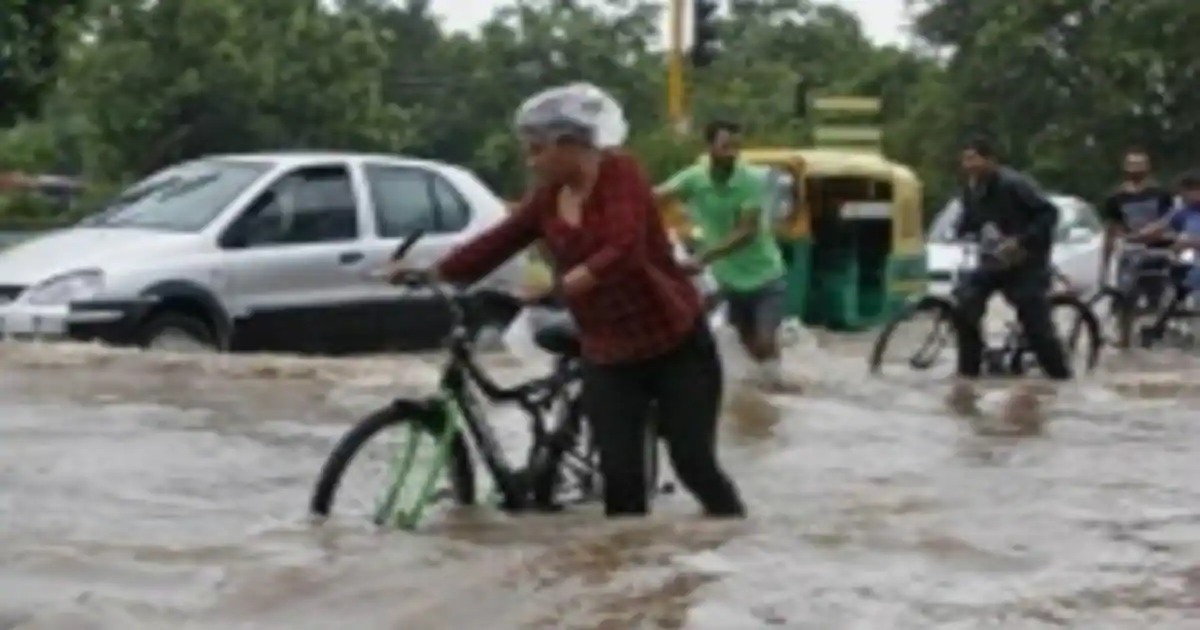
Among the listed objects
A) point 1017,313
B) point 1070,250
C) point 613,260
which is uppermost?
point 613,260

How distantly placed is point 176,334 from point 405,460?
805cm

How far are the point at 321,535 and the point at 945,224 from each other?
20.1m

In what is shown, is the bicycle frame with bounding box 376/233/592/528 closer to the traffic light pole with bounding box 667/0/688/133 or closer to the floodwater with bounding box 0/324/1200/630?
the floodwater with bounding box 0/324/1200/630

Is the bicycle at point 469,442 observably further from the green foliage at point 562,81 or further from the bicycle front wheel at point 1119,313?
the green foliage at point 562,81

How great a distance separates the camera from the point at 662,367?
9180 millimetres

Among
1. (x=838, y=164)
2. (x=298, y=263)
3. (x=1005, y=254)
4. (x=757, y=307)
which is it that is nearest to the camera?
(x=757, y=307)

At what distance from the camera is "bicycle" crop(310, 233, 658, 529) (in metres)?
9.21

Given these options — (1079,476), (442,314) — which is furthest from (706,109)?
(1079,476)

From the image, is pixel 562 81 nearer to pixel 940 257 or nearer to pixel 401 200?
pixel 940 257

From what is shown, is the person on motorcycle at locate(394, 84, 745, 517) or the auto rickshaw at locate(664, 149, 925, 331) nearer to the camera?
the person on motorcycle at locate(394, 84, 745, 517)

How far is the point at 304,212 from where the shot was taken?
58.2 ft

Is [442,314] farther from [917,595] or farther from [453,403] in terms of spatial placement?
[917,595]

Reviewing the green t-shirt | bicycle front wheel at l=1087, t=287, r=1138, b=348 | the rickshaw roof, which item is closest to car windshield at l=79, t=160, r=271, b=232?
the green t-shirt

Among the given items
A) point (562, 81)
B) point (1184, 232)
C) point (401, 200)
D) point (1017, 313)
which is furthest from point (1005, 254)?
point (562, 81)
